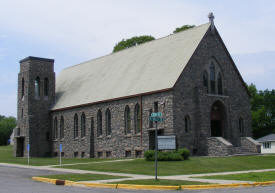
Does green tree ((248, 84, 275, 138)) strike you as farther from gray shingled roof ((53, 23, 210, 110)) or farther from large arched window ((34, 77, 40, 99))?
large arched window ((34, 77, 40, 99))

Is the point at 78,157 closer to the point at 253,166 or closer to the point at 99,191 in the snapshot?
the point at 253,166

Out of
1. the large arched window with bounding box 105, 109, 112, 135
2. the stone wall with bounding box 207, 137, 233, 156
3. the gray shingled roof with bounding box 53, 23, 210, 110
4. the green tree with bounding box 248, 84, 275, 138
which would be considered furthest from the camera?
the green tree with bounding box 248, 84, 275, 138

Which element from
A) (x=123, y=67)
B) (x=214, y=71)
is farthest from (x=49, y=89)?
(x=214, y=71)

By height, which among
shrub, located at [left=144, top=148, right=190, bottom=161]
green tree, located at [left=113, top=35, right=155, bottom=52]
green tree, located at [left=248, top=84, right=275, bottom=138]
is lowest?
shrub, located at [left=144, top=148, right=190, bottom=161]

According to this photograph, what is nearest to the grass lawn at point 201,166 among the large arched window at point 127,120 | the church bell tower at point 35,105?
the large arched window at point 127,120

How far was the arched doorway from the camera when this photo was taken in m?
39.0

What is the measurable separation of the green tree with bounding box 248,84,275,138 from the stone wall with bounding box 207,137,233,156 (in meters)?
29.2

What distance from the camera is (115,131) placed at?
40.3m

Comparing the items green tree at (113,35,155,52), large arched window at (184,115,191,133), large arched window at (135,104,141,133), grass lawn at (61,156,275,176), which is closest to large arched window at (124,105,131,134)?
large arched window at (135,104,141,133)

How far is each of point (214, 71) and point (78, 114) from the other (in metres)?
15.8

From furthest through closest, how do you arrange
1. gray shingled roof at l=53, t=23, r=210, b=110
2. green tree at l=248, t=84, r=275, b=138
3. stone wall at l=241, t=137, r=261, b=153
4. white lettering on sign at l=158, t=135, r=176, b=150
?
green tree at l=248, t=84, r=275, b=138
stone wall at l=241, t=137, r=261, b=153
gray shingled roof at l=53, t=23, r=210, b=110
white lettering on sign at l=158, t=135, r=176, b=150

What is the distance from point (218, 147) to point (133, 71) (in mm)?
12403

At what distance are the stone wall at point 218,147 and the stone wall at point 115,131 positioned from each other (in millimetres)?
3718

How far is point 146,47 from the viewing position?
44781 millimetres
